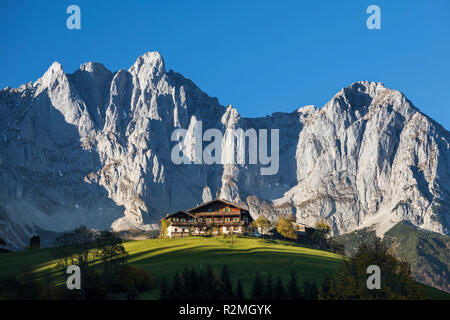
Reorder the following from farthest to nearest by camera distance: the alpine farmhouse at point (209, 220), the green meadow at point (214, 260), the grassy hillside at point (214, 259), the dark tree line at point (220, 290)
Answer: the alpine farmhouse at point (209, 220) < the grassy hillside at point (214, 259) < the green meadow at point (214, 260) < the dark tree line at point (220, 290)

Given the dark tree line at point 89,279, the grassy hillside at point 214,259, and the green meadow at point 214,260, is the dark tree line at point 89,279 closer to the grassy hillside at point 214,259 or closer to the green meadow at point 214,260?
the green meadow at point 214,260

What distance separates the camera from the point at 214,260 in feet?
313

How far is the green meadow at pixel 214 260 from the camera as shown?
84750 mm

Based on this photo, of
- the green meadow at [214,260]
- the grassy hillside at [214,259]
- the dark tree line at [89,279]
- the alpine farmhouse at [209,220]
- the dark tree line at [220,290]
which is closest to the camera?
the dark tree line at [89,279]

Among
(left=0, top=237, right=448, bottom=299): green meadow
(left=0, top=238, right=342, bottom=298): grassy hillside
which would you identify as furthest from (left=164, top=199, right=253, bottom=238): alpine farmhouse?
(left=0, top=238, right=342, bottom=298): grassy hillside

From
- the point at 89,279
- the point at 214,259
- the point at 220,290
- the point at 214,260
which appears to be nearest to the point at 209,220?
the point at 214,259

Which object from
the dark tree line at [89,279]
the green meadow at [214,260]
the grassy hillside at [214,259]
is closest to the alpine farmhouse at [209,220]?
the green meadow at [214,260]

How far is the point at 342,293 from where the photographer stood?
202ft

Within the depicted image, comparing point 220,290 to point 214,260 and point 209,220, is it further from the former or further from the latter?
point 209,220

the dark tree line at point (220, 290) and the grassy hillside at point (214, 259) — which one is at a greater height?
the grassy hillside at point (214, 259)

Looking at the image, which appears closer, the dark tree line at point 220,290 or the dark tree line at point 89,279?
the dark tree line at point 89,279

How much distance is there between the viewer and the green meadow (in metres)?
84.8

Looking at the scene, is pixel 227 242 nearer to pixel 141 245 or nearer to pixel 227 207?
pixel 141 245
